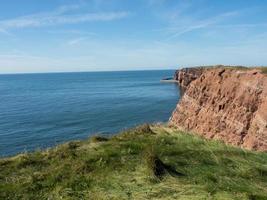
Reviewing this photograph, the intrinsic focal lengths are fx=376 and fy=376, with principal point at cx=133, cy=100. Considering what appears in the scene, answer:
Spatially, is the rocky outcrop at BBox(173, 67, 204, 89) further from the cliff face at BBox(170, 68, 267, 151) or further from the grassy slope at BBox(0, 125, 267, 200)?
the grassy slope at BBox(0, 125, 267, 200)

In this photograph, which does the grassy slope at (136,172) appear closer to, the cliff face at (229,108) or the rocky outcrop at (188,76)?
the cliff face at (229,108)

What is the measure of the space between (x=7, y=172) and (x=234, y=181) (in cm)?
828

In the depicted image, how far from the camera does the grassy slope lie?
11516 millimetres

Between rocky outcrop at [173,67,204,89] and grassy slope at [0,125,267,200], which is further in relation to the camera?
rocky outcrop at [173,67,204,89]

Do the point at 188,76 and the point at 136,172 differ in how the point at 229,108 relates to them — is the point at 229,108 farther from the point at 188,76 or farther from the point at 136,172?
the point at 188,76

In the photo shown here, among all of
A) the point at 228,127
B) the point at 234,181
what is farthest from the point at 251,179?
the point at 228,127

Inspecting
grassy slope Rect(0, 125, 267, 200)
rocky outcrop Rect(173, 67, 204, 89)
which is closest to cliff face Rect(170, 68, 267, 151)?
grassy slope Rect(0, 125, 267, 200)

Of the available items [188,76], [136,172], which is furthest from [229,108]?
[188,76]

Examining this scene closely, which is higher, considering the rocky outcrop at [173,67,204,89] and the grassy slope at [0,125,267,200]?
the grassy slope at [0,125,267,200]

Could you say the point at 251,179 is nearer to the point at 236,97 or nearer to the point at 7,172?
the point at 7,172

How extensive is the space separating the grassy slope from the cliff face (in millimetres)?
9942

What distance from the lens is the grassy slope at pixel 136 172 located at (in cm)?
1152

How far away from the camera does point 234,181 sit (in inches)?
496

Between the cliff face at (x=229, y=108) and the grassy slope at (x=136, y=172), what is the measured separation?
32.6ft
